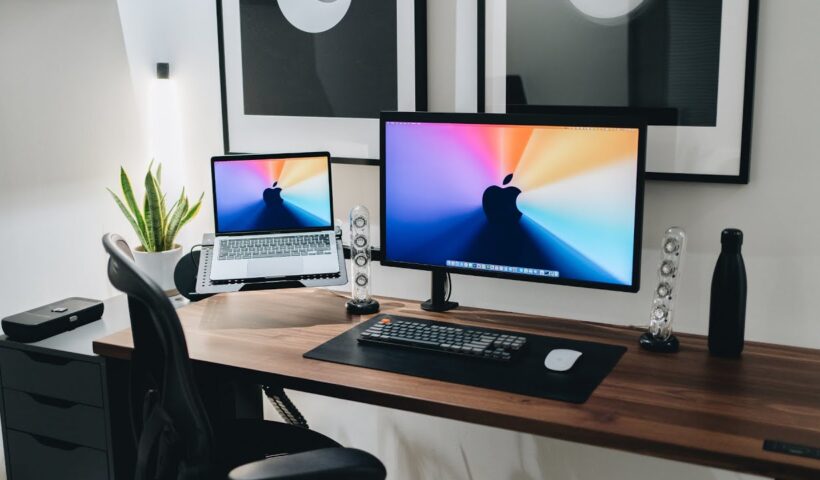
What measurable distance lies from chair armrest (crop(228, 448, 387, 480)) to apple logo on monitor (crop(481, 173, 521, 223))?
2.25 ft

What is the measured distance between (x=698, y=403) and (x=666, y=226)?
0.64m

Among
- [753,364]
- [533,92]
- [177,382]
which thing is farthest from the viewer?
[533,92]

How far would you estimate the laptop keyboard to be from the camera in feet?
7.22

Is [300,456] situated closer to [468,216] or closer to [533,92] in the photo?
[468,216]

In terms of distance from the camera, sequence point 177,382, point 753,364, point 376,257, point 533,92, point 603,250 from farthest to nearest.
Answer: point 376,257, point 533,92, point 603,250, point 753,364, point 177,382

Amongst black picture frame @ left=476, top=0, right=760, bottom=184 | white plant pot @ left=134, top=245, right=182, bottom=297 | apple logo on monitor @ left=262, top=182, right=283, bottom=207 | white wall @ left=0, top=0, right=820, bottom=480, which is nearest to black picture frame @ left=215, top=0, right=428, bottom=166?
white wall @ left=0, top=0, right=820, bottom=480

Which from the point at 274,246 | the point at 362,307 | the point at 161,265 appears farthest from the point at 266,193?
the point at 161,265

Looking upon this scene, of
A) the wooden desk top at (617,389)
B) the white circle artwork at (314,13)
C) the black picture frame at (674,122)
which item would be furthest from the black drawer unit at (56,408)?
the black picture frame at (674,122)

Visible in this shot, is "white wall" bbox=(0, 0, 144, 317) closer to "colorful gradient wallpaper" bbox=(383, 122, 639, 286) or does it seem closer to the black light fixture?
the black light fixture

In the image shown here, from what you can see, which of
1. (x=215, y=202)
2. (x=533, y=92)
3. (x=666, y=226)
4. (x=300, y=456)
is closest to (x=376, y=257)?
(x=215, y=202)

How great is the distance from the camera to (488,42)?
2199 mm

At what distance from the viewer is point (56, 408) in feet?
6.91

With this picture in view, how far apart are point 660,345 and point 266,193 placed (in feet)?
3.52

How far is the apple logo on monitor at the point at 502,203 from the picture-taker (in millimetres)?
1896
